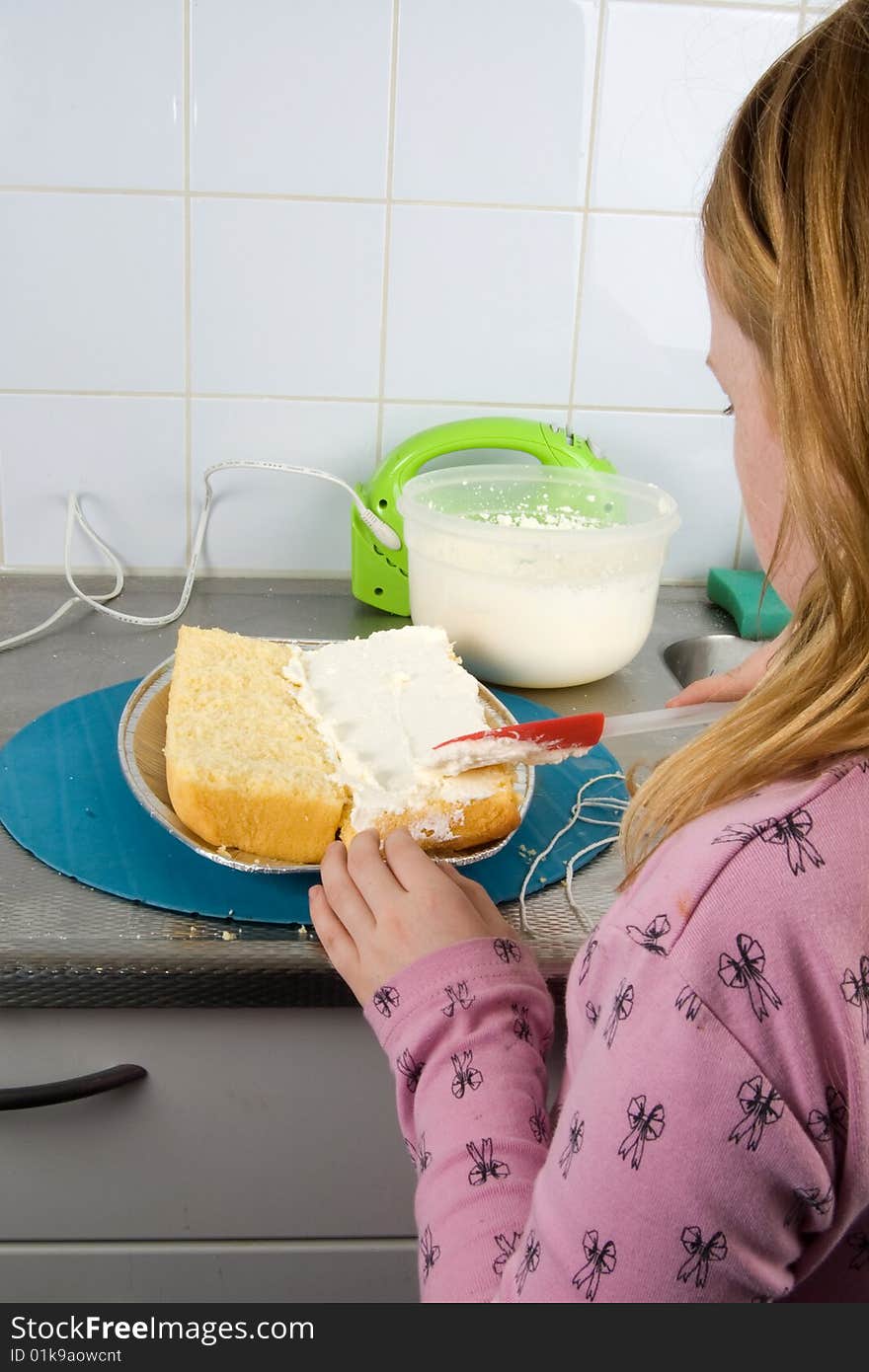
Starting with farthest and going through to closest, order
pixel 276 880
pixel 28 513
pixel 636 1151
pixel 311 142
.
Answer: pixel 28 513
pixel 311 142
pixel 276 880
pixel 636 1151

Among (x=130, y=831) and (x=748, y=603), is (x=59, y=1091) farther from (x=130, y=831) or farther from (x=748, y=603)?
(x=748, y=603)

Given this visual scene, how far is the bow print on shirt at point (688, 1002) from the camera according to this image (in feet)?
1.57

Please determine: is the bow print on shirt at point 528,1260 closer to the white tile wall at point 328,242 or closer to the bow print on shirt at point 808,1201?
the bow print on shirt at point 808,1201

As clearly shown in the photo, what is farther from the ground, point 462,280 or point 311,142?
point 311,142

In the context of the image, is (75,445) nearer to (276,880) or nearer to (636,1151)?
(276,880)

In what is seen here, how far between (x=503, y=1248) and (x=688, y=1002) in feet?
0.71

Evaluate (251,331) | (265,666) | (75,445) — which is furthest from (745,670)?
(75,445)

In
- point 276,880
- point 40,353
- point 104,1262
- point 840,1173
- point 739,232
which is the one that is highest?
point 739,232

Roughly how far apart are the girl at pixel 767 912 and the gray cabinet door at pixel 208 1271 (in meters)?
0.31

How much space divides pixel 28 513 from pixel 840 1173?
3.75 ft

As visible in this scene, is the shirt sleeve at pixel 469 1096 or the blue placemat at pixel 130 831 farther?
the blue placemat at pixel 130 831

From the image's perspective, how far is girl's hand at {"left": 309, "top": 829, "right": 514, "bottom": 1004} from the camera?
729 mm

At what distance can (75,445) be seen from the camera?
135 centimetres

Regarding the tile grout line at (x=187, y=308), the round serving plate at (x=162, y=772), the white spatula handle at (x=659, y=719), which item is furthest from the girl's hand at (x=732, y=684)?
the tile grout line at (x=187, y=308)
